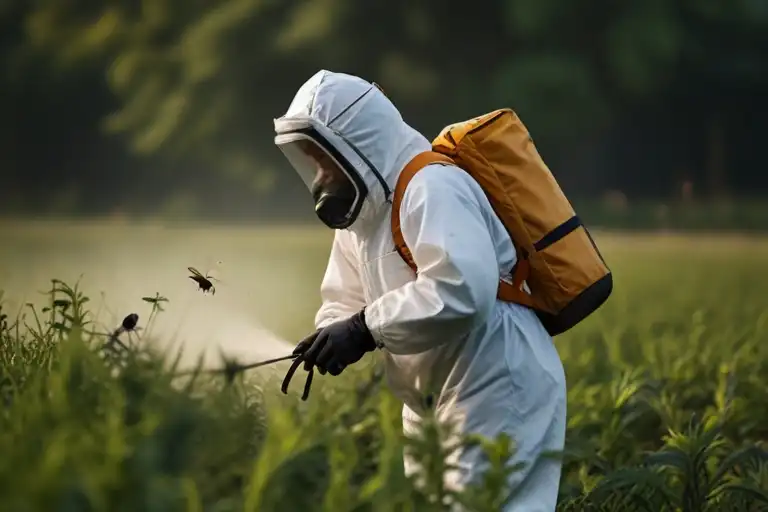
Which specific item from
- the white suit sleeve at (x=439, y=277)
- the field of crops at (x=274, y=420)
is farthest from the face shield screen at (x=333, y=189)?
the field of crops at (x=274, y=420)

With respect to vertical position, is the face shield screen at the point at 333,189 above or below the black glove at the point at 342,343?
above

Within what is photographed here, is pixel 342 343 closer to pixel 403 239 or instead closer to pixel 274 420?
pixel 403 239

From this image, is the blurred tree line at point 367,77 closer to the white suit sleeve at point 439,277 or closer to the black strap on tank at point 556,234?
the black strap on tank at point 556,234

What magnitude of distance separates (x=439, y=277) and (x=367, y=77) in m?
16.9

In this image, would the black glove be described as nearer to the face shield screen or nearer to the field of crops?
the field of crops

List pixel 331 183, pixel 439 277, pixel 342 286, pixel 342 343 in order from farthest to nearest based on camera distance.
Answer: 1. pixel 342 286
2. pixel 331 183
3. pixel 342 343
4. pixel 439 277

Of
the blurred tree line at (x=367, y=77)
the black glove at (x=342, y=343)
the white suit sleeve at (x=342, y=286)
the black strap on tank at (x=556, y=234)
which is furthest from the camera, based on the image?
the blurred tree line at (x=367, y=77)

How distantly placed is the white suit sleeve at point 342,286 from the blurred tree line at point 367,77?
48.1 feet

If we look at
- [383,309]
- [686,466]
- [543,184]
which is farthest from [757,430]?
[383,309]

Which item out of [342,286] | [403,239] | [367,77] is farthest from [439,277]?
[367,77]

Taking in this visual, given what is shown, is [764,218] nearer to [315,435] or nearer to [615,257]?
[615,257]

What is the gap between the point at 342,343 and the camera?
9.72 ft

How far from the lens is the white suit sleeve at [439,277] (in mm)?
2818

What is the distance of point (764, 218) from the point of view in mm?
18703
